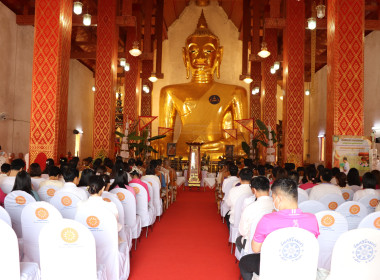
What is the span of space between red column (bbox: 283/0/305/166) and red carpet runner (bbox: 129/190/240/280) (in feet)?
11.2

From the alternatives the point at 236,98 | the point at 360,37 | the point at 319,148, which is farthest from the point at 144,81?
the point at 360,37

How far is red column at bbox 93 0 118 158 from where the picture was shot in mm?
9750

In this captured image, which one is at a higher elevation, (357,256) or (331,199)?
(331,199)

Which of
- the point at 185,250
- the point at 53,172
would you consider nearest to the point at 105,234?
the point at 185,250

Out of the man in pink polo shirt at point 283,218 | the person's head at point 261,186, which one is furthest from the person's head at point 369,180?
the man in pink polo shirt at point 283,218

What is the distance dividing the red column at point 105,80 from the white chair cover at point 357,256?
799cm

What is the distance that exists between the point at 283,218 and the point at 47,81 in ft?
18.4

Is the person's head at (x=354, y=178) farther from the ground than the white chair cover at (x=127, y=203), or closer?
farther from the ground

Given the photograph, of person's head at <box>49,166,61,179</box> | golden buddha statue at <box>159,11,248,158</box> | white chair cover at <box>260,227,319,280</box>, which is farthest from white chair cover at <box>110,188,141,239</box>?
golden buddha statue at <box>159,11,248,158</box>

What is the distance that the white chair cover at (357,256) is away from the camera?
209cm

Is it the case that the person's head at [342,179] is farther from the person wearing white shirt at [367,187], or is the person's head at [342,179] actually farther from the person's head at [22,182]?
the person's head at [22,182]

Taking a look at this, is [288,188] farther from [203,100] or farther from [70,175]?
[203,100]

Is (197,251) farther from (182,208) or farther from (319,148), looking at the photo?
(319,148)

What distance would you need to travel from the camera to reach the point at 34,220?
8.91 feet
